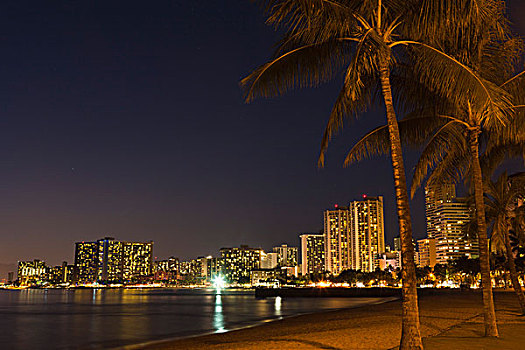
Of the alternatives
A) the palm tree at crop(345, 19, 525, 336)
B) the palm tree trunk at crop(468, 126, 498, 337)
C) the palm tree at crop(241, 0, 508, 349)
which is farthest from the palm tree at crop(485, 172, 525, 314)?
the palm tree at crop(241, 0, 508, 349)

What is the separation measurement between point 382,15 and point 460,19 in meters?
1.58

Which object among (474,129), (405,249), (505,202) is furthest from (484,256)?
(505,202)

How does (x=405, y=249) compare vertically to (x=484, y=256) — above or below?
A: above

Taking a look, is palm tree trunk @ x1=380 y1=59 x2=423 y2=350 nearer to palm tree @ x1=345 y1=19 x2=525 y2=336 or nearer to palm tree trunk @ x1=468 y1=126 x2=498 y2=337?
palm tree @ x1=345 y1=19 x2=525 y2=336

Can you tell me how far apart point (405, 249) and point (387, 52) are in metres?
3.67

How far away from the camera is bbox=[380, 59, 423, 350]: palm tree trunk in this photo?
8195 millimetres

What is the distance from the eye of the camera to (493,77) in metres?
12.6

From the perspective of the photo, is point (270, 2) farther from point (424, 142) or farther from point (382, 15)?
point (424, 142)

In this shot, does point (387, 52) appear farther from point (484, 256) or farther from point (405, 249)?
point (484, 256)

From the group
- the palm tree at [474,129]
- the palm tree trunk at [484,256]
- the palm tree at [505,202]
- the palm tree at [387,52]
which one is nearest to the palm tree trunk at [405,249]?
the palm tree at [387,52]

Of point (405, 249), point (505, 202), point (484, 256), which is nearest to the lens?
point (405, 249)

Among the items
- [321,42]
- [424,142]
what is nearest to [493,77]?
[424,142]

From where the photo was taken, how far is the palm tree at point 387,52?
27.9 ft

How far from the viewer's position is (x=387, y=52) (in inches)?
363
